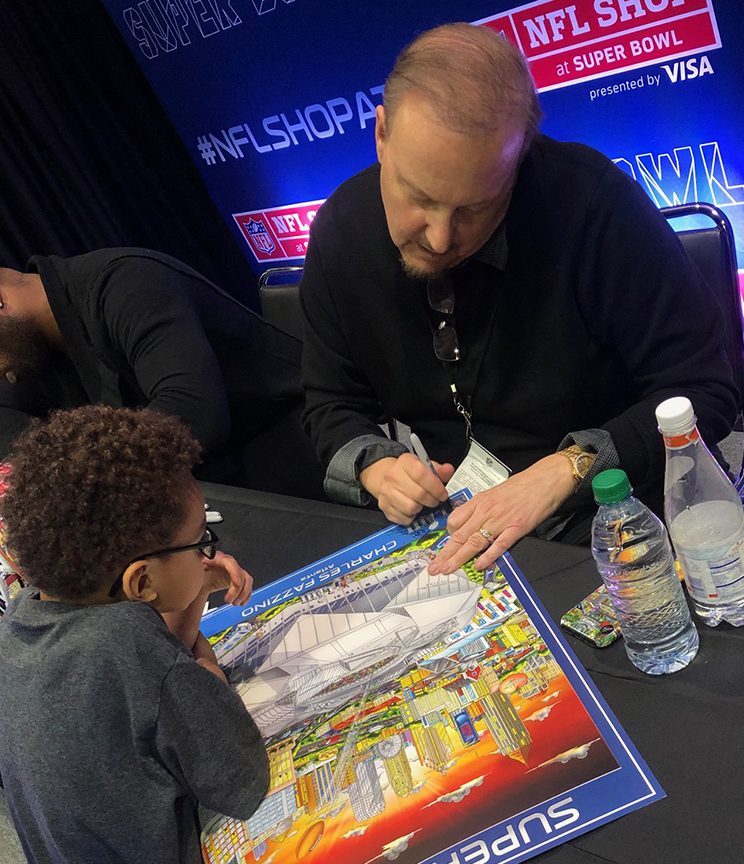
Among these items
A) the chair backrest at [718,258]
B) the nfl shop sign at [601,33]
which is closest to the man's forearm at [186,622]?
the chair backrest at [718,258]

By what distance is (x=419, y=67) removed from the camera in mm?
1104

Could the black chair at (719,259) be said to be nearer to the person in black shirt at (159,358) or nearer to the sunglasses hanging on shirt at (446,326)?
the sunglasses hanging on shirt at (446,326)

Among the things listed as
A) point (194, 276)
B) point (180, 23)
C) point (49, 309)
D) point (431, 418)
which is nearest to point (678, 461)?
point (431, 418)

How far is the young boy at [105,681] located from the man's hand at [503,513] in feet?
1.25

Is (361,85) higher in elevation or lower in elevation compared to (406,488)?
higher

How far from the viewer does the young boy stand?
824 millimetres

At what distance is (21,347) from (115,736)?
1.46 metres

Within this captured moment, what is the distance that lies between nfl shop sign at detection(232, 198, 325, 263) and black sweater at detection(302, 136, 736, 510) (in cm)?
203

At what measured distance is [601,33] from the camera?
2.35 meters

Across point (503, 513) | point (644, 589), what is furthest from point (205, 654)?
point (644, 589)

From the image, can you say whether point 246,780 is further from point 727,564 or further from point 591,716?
point 727,564

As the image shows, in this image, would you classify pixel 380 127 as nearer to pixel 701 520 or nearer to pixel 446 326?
pixel 446 326

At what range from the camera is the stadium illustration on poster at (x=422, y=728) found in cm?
76

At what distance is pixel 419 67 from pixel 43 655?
908 mm
